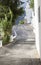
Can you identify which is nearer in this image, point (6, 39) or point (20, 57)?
point (20, 57)

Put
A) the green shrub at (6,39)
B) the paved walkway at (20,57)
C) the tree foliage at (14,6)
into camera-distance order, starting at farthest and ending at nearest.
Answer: the tree foliage at (14,6) → the green shrub at (6,39) → the paved walkway at (20,57)

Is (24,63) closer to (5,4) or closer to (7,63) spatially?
(7,63)

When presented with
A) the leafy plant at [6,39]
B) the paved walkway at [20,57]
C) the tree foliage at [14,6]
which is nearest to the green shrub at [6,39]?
the leafy plant at [6,39]

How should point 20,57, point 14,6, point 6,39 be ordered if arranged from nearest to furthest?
point 20,57 < point 6,39 < point 14,6

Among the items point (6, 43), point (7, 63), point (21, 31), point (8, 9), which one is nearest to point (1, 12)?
point (8, 9)

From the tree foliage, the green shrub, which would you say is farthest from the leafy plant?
the tree foliage

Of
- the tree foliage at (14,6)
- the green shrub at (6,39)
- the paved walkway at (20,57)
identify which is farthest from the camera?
the tree foliage at (14,6)

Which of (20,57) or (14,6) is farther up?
(14,6)

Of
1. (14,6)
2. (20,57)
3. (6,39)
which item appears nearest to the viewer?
(20,57)

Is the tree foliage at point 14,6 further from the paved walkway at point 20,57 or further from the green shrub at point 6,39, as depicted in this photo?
the paved walkway at point 20,57

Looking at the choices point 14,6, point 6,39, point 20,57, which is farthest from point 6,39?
point 20,57

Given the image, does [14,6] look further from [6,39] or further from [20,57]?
[20,57]

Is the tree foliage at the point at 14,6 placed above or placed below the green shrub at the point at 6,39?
above

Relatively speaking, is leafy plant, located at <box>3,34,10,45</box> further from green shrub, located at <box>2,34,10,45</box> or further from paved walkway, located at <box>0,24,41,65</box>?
paved walkway, located at <box>0,24,41,65</box>
